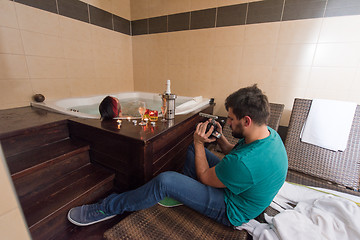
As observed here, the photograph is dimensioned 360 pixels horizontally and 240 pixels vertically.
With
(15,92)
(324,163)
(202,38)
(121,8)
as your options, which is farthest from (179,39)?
(324,163)

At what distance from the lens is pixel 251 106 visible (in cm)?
84

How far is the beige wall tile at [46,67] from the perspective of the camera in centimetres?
180

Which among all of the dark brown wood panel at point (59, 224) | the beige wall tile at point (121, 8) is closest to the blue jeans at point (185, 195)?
the dark brown wood panel at point (59, 224)

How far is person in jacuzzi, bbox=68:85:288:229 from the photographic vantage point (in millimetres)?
770

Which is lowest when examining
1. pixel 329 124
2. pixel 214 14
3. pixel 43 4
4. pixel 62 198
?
pixel 62 198

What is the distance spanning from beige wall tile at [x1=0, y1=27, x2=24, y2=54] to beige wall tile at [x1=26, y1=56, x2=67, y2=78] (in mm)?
112

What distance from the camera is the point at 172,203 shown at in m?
1.02

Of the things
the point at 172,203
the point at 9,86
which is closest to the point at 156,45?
the point at 9,86

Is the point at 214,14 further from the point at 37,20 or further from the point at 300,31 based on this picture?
the point at 37,20

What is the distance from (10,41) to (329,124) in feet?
10.7

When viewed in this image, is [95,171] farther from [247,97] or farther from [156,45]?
[156,45]

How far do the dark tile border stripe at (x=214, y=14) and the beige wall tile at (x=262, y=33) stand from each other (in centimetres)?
6

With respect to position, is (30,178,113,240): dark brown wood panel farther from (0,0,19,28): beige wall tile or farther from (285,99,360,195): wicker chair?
(0,0,19,28): beige wall tile

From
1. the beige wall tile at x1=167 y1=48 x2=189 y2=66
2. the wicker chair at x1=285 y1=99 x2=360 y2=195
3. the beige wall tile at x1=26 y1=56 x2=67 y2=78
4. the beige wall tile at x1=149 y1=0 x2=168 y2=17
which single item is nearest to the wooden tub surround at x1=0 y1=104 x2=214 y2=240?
the beige wall tile at x1=26 y1=56 x2=67 y2=78
